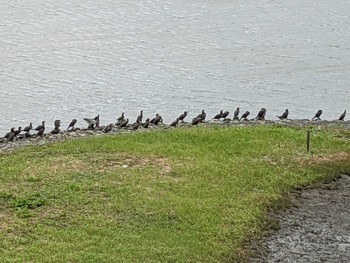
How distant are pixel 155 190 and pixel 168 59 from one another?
1925 cm

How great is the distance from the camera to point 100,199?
42.2ft

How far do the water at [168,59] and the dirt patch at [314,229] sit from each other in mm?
10247

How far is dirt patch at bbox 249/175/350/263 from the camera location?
11430mm

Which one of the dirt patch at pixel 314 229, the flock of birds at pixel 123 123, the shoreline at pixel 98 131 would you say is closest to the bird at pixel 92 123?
the flock of birds at pixel 123 123

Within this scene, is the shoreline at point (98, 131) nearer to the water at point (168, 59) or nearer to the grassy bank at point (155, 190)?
the grassy bank at point (155, 190)

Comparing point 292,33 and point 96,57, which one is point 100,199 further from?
point 292,33

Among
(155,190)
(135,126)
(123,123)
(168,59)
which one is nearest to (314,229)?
(155,190)

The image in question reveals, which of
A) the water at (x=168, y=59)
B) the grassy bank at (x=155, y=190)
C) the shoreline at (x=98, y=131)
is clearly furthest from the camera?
the water at (x=168, y=59)

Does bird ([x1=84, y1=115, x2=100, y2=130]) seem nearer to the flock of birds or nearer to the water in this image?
the flock of birds

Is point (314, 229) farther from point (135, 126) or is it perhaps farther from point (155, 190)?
point (135, 126)

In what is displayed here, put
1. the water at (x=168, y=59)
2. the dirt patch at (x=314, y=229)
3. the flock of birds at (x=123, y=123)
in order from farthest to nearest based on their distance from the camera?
the water at (x=168, y=59) < the flock of birds at (x=123, y=123) < the dirt patch at (x=314, y=229)

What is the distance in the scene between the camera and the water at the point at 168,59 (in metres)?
26.2

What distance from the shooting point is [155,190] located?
13.4m

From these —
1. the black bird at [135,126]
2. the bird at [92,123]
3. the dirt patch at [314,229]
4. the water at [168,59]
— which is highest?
the water at [168,59]
